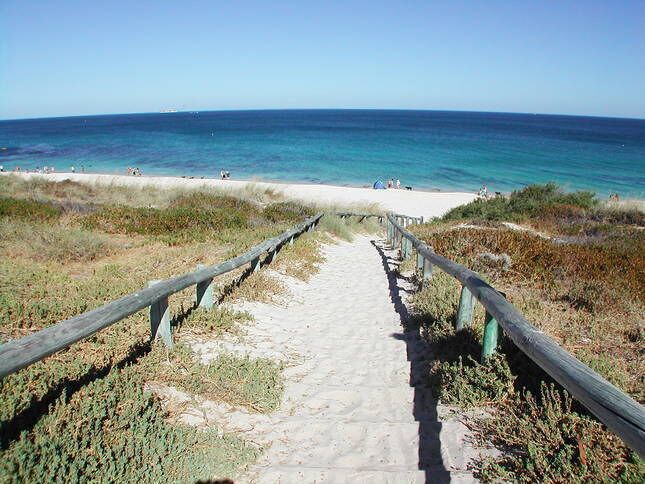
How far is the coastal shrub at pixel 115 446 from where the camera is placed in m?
2.63

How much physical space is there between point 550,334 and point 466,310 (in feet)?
3.32

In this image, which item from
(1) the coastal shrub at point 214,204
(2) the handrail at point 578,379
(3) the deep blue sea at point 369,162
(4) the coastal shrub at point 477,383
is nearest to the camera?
(2) the handrail at point 578,379

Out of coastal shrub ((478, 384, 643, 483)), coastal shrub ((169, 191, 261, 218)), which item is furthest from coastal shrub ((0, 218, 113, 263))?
coastal shrub ((478, 384, 643, 483))

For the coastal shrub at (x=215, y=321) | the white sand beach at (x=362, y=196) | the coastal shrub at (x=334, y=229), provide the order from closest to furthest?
the coastal shrub at (x=215, y=321) < the coastal shrub at (x=334, y=229) < the white sand beach at (x=362, y=196)

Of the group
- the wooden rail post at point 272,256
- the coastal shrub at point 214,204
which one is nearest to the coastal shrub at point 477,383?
the wooden rail post at point 272,256

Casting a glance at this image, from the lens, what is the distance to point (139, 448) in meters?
3.03

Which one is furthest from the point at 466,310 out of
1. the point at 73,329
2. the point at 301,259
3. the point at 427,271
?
the point at 301,259

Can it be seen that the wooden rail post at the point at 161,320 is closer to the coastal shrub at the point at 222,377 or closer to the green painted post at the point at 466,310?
the coastal shrub at the point at 222,377

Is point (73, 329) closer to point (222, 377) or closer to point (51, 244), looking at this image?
point (222, 377)

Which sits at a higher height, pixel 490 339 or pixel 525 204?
pixel 490 339

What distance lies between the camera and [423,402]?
14.5 feet

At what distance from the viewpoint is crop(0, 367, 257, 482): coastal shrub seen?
263 centimetres

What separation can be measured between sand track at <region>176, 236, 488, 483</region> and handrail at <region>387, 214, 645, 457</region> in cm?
88

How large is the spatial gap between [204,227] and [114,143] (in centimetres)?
6995
